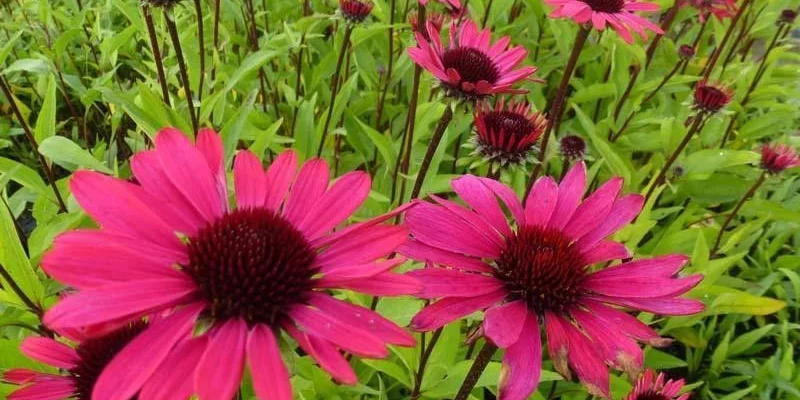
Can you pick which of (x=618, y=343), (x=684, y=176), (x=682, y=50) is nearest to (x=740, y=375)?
(x=684, y=176)

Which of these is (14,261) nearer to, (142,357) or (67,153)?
(67,153)

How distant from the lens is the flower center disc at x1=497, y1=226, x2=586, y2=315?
2.13 feet

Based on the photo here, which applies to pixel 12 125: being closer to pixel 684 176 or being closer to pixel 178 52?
pixel 178 52

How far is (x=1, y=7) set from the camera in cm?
207

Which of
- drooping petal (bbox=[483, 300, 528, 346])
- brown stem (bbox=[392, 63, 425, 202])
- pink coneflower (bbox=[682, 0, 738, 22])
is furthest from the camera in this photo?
pink coneflower (bbox=[682, 0, 738, 22])

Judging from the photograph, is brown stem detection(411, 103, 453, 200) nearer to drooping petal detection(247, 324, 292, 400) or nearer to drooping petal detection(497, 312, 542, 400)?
drooping petal detection(497, 312, 542, 400)

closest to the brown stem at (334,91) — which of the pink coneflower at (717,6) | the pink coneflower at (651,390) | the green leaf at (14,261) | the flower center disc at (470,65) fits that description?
the flower center disc at (470,65)

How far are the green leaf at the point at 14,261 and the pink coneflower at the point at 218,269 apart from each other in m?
0.40

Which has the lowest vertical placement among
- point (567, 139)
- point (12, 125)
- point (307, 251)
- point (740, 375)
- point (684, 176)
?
point (740, 375)

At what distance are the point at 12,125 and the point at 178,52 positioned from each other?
4.05ft

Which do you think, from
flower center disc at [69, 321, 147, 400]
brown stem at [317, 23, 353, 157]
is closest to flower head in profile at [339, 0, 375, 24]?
brown stem at [317, 23, 353, 157]

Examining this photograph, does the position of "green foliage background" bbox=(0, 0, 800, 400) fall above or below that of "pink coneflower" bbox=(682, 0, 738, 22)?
below

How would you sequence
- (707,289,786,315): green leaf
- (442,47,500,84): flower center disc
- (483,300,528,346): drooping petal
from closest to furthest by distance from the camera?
(483,300,528,346): drooping petal < (442,47,500,84): flower center disc < (707,289,786,315): green leaf

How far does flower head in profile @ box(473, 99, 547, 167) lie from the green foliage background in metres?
0.04
